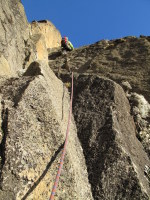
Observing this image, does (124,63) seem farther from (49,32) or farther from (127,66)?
(49,32)

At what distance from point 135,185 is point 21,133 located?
2568 mm

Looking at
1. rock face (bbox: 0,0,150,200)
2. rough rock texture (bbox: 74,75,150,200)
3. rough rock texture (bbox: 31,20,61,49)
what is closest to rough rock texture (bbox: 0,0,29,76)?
rock face (bbox: 0,0,150,200)

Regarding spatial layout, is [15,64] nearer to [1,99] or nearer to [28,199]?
[1,99]

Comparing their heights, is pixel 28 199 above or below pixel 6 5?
below

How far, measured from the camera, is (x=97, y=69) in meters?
13.3

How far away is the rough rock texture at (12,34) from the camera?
8.97 meters

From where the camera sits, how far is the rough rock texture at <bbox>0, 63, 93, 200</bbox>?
13.9 ft

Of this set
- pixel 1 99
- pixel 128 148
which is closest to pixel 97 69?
pixel 128 148

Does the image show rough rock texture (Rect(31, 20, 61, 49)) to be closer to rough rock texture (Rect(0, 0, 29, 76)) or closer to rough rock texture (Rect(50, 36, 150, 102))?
rough rock texture (Rect(50, 36, 150, 102))

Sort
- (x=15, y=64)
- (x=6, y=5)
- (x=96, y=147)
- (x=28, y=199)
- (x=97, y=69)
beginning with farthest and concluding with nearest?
(x=97, y=69) → (x=6, y=5) → (x=15, y=64) → (x=96, y=147) → (x=28, y=199)

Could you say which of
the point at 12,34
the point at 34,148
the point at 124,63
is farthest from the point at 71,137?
the point at 124,63

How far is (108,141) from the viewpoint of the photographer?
6215 millimetres

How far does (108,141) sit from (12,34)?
6355 millimetres

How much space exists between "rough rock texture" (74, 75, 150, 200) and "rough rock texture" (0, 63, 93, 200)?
0.30 meters
